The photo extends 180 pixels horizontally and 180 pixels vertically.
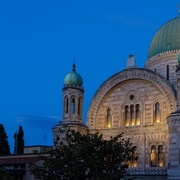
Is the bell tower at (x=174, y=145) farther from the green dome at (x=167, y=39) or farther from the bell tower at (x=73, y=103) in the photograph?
the green dome at (x=167, y=39)

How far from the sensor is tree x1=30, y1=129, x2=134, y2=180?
2742 centimetres

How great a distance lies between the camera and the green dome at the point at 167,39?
50281mm

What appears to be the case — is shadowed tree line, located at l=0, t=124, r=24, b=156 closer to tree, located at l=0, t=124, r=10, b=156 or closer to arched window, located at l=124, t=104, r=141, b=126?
tree, located at l=0, t=124, r=10, b=156

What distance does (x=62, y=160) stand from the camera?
27.9 metres

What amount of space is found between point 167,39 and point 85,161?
26.2m

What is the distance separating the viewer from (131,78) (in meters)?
46.6

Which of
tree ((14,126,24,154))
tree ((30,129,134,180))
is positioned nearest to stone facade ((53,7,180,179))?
tree ((30,129,134,180))

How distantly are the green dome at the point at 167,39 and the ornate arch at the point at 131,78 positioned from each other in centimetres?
590

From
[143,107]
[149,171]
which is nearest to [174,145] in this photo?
[149,171]

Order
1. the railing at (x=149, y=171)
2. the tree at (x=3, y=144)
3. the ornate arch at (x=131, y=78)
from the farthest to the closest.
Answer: the tree at (x=3, y=144) < the ornate arch at (x=131, y=78) < the railing at (x=149, y=171)

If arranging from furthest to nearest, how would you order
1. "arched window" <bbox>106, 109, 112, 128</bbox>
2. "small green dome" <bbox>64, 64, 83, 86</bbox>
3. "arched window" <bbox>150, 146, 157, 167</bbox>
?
1. "small green dome" <bbox>64, 64, 83, 86</bbox>
2. "arched window" <bbox>106, 109, 112, 128</bbox>
3. "arched window" <bbox>150, 146, 157, 167</bbox>

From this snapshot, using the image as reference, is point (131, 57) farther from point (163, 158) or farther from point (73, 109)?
Result: point (163, 158)

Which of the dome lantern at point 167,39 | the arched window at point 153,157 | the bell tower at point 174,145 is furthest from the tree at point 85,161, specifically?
the dome lantern at point 167,39

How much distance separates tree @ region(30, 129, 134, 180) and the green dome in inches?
914
